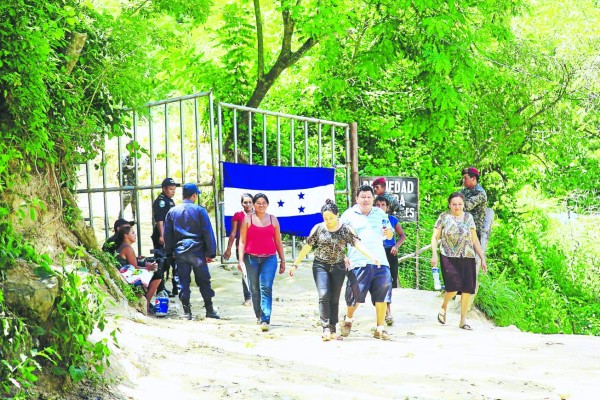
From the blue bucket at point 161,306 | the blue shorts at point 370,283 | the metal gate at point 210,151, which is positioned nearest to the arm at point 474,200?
the blue shorts at point 370,283

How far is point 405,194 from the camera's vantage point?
13523mm

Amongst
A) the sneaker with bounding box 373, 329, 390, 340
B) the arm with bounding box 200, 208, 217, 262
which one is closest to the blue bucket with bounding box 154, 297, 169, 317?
→ the arm with bounding box 200, 208, 217, 262

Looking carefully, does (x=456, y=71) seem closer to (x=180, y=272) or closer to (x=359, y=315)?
(x=359, y=315)

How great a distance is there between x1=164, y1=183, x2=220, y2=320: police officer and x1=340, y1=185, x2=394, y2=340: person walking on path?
1611 mm

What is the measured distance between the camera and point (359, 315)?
11.3 m

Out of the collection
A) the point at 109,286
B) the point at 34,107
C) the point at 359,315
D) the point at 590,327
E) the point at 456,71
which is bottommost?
the point at 590,327

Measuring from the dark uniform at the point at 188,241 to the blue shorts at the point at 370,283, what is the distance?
172 centimetres

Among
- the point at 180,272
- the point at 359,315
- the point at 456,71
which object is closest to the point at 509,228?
the point at 456,71

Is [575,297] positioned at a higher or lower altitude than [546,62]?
lower

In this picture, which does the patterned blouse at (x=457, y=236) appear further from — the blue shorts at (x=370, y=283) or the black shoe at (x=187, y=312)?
the black shoe at (x=187, y=312)

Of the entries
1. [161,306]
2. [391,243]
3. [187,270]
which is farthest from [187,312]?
[391,243]

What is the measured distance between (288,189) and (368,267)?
3736mm

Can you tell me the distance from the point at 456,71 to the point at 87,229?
9.21m

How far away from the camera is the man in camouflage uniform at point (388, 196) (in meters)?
11.7
